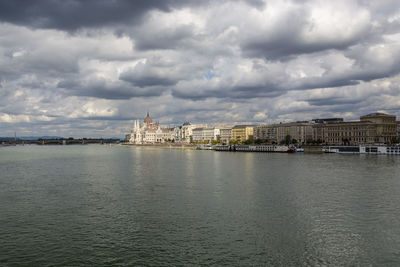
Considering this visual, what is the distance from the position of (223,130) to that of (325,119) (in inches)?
2186

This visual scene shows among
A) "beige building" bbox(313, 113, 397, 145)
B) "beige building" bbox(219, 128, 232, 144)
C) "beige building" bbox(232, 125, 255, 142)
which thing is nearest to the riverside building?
"beige building" bbox(232, 125, 255, 142)

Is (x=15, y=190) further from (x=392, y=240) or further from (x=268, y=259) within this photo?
(x=392, y=240)

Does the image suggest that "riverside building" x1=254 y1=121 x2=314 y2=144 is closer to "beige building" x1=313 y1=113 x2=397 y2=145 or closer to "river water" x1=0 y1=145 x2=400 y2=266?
"beige building" x1=313 y1=113 x2=397 y2=145

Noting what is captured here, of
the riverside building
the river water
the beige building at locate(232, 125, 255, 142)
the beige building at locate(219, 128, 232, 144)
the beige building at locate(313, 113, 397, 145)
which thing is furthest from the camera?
the beige building at locate(219, 128, 232, 144)

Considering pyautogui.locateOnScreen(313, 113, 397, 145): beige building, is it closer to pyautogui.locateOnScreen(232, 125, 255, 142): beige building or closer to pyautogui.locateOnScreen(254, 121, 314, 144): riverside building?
pyautogui.locateOnScreen(254, 121, 314, 144): riverside building

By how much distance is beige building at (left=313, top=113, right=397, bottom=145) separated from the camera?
405ft

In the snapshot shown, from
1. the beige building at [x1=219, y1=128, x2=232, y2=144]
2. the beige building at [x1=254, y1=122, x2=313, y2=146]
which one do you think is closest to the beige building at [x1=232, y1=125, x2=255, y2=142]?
the beige building at [x1=219, y1=128, x2=232, y2=144]

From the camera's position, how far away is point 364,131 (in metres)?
124

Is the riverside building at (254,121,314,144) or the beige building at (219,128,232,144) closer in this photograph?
the riverside building at (254,121,314,144)

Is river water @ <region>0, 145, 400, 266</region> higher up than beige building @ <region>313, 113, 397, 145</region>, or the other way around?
beige building @ <region>313, 113, 397, 145</region>

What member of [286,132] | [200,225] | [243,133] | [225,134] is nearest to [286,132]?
[286,132]

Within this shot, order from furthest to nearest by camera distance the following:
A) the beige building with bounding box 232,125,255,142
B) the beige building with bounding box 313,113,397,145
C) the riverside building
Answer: the beige building with bounding box 232,125,255,142
the riverside building
the beige building with bounding box 313,113,397,145

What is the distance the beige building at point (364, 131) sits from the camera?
123m

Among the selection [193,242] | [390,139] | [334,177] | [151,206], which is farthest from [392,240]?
[390,139]
